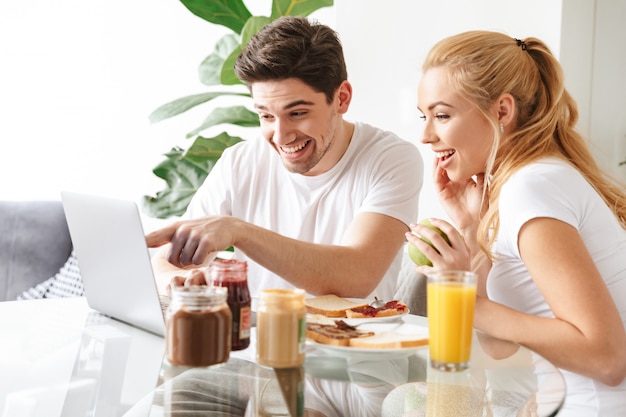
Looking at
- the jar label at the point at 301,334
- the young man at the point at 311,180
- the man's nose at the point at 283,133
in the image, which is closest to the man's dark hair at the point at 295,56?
the young man at the point at 311,180

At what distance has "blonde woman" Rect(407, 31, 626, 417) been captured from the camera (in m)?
1.30

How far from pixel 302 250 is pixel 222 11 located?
1542mm

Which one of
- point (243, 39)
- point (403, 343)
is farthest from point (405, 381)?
point (243, 39)

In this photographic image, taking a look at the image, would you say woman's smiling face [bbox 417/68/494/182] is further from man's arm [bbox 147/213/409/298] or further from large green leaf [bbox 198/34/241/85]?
large green leaf [bbox 198/34/241/85]

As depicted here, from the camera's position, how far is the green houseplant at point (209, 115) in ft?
9.64

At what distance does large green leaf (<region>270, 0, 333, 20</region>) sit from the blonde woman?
140 centimetres

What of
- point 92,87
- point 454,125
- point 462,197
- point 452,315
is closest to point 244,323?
point 452,315

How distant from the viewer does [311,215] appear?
2.21 meters

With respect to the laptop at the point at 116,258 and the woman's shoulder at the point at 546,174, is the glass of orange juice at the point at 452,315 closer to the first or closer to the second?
the woman's shoulder at the point at 546,174

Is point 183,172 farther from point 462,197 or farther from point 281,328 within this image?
point 281,328

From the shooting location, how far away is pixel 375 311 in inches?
56.9

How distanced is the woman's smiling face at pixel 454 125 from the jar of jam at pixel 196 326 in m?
0.76

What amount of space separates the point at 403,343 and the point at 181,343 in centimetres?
38

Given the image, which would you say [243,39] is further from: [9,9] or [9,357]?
[9,357]
